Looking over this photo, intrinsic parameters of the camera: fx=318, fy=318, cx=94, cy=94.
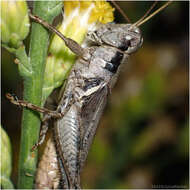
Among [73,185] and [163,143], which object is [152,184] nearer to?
[163,143]

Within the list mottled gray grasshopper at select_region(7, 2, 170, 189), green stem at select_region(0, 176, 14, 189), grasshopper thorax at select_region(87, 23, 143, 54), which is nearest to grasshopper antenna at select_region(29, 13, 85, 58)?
mottled gray grasshopper at select_region(7, 2, 170, 189)

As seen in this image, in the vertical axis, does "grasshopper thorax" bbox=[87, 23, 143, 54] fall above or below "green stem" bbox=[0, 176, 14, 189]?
above

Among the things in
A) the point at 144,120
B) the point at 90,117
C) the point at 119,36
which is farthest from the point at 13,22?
Answer: the point at 144,120

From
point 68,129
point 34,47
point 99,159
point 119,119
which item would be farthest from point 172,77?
point 34,47

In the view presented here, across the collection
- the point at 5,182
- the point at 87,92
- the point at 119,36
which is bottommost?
the point at 5,182

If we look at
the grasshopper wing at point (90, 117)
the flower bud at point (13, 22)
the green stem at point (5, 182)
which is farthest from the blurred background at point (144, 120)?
the flower bud at point (13, 22)

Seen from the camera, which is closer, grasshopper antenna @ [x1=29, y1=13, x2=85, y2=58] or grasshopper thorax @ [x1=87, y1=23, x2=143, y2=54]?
grasshopper antenna @ [x1=29, y1=13, x2=85, y2=58]

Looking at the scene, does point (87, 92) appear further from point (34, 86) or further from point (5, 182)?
point (5, 182)

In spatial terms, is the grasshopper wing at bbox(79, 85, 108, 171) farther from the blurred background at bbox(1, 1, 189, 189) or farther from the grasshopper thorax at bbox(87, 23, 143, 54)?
the blurred background at bbox(1, 1, 189, 189)
